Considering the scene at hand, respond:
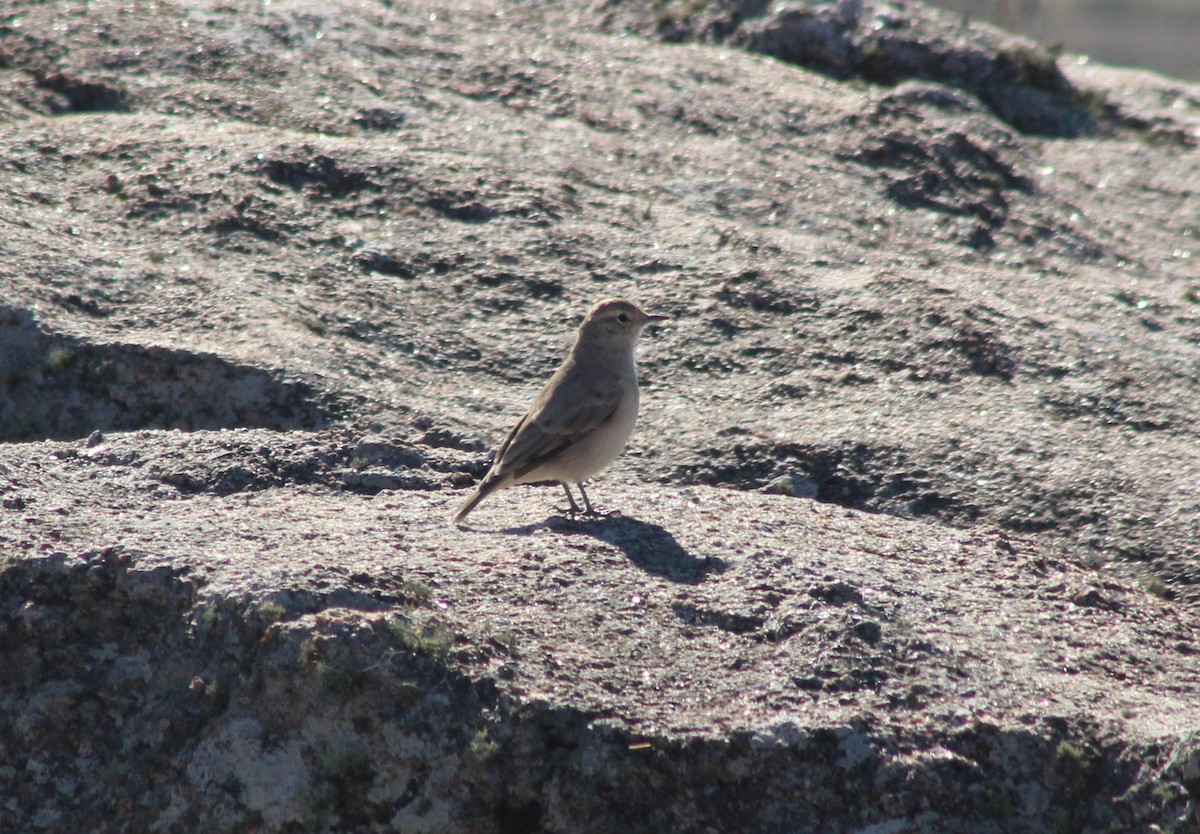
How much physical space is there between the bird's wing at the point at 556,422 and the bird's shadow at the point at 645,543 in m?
0.46

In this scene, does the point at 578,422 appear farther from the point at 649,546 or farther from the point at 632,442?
the point at 649,546

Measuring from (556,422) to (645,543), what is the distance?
106 cm

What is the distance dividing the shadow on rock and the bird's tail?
335 millimetres

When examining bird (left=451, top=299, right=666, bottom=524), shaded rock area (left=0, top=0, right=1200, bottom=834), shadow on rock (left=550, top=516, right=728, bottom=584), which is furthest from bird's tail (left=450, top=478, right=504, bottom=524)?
shadow on rock (left=550, top=516, right=728, bottom=584)

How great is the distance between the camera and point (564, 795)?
4043mm

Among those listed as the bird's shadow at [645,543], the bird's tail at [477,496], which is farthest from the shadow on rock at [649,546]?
the bird's tail at [477,496]

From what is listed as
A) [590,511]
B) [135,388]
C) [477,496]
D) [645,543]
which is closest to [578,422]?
[590,511]

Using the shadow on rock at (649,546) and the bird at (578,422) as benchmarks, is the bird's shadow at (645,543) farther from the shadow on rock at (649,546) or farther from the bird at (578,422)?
the bird at (578,422)

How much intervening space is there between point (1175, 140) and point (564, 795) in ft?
29.7

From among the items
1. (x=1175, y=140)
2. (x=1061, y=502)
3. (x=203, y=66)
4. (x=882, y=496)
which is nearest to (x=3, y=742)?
(x=882, y=496)

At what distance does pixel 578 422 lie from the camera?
624cm

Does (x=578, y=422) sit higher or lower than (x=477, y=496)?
higher

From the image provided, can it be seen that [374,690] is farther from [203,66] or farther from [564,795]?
[203,66]

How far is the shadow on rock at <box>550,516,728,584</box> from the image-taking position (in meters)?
5.08
